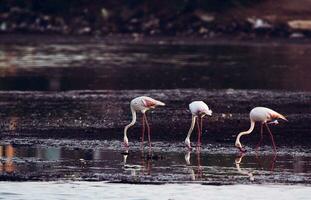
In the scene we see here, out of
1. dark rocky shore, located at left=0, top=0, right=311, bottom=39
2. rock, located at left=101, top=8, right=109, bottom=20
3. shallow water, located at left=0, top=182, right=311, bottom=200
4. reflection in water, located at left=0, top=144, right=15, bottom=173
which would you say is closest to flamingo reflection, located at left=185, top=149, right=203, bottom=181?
shallow water, located at left=0, top=182, right=311, bottom=200

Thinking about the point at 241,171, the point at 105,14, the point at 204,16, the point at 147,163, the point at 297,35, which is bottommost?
the point at 241,171

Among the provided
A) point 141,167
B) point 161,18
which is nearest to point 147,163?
→ point 141,167

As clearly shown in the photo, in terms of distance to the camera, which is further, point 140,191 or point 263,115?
point 263,115

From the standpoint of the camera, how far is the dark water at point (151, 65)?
31562mm

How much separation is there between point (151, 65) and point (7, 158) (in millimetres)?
19713

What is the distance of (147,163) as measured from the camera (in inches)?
706

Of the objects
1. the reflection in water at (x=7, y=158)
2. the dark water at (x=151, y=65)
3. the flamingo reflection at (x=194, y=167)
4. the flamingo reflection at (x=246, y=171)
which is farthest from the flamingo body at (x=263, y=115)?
the dark water at (x=151, y=65)

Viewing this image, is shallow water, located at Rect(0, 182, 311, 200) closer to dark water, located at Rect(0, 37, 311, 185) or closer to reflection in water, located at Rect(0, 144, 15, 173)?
dark water, located at Rect(0, 37, 311, 185)

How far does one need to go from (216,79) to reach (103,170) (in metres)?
15.8

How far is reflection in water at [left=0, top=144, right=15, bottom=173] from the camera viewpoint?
17.4 meters

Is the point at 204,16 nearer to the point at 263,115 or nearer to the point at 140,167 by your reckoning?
the point at 263,115

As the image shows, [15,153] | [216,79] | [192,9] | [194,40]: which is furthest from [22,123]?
[192,9]

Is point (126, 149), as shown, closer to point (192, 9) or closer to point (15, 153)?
point (15, 153)

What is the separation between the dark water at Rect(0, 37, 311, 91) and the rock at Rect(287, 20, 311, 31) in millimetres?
2666
